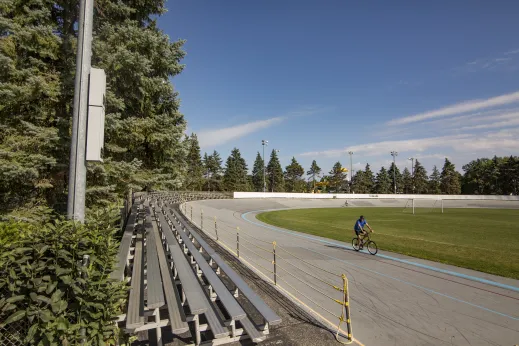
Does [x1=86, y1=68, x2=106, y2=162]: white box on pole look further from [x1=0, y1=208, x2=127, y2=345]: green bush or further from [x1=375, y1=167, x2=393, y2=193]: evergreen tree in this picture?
[x1=375, y1=167, x2=393, y2=193]: evergreen tree

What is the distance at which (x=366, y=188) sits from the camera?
110m

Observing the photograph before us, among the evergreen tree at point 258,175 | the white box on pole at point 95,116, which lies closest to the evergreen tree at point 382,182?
the evergreen tree at point 258,175

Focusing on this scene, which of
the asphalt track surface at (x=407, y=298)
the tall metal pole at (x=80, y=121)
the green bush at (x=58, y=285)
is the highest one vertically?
the tall metal pole at (x=80, y=121)

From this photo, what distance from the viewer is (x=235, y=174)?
85.5m

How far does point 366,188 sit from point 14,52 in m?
113

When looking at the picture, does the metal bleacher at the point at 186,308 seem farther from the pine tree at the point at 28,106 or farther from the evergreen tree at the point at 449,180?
the evergreen tree at the point at 449,180

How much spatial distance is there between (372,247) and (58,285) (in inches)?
506

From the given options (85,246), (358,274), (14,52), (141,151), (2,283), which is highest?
(14,52)

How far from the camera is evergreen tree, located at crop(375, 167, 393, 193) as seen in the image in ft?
356

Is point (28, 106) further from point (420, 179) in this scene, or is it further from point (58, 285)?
point (420, 179)

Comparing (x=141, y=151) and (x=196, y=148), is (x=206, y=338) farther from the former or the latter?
(x=196, y=148)

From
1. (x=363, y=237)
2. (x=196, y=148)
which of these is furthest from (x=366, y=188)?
(x=363, y=237)

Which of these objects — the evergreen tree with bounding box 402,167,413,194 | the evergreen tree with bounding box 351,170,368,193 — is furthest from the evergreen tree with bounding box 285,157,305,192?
the evergreen tree with bounding box 402,167,413,194

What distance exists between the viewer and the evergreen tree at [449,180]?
108688 millimetres
